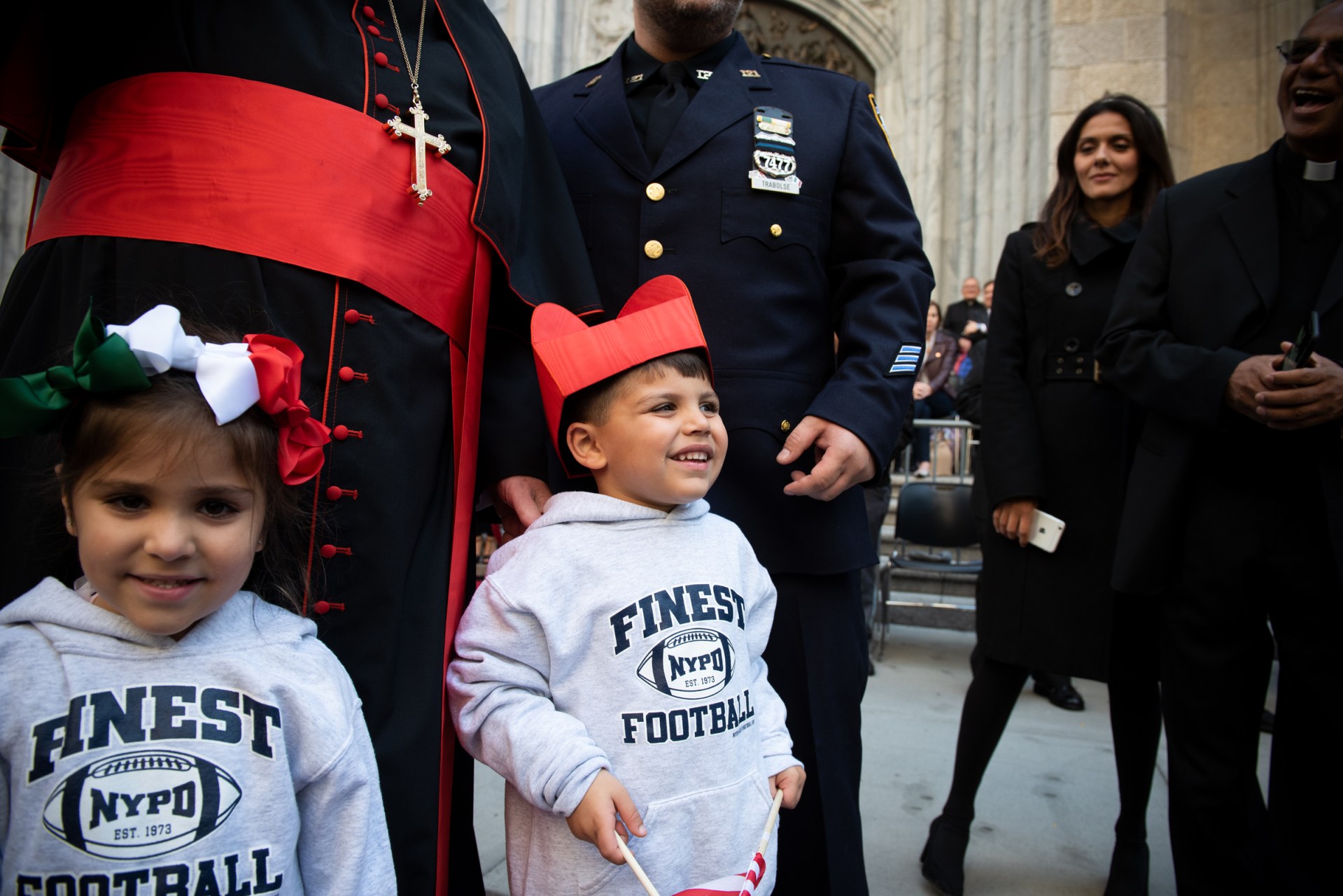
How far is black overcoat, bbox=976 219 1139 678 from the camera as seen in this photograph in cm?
263

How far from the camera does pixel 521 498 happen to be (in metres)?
1.66

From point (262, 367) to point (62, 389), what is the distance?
0.23m

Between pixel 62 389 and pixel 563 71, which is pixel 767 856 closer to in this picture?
pixel 62 389

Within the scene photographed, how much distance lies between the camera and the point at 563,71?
10.0 metres

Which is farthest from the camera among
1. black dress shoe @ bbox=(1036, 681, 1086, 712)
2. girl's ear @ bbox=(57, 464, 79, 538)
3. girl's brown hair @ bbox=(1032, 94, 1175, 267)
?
black dress shoe @ bbox=(1036, 681, 1086, 712)

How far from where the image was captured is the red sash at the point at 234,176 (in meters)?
1.33

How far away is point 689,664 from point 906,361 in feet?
2.73

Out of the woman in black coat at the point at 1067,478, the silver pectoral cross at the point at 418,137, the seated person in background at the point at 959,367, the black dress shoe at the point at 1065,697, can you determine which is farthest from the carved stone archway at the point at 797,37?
the silver pectoral cross at the point at 418,137

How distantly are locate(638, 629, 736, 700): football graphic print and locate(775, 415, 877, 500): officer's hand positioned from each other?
1.19 feet

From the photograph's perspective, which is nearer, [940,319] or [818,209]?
[818,209]

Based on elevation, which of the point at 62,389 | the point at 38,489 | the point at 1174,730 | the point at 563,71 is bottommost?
the point at 1174,730

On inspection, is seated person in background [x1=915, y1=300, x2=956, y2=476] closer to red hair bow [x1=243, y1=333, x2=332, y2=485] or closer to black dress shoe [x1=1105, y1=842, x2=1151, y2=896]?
black dress shoe [x1=1105, y1=842, x2=1151, y2=896]

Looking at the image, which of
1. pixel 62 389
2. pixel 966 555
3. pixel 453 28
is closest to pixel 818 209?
pixel 453 28

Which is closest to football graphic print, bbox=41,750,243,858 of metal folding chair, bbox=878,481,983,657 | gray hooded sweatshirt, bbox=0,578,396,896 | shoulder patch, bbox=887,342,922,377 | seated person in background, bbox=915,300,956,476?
gray hooded sweatshirt, bbox=0,578,396,896
